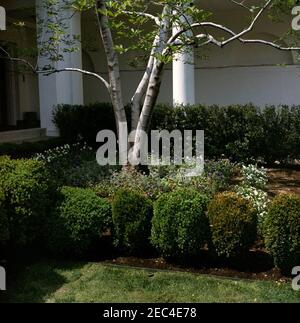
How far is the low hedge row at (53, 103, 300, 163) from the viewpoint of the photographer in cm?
1016

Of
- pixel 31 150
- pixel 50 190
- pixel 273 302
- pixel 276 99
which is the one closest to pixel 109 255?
pixel 50 190

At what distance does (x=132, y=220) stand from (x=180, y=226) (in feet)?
1.90

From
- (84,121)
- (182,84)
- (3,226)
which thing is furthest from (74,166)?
(3,226)

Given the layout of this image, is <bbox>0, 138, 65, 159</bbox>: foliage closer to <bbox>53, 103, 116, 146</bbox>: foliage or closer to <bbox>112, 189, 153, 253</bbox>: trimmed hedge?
<bbox>53, 103, 116, 146</bbox>: foliage

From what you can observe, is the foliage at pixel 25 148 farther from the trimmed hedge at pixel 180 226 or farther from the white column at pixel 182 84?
the trimmed hedge at pixel 180 226

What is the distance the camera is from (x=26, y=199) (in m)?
5.23

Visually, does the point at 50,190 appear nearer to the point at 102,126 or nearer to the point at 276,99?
the point at 102,126

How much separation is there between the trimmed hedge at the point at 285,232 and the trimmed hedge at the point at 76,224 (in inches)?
72.6

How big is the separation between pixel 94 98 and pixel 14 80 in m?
2.98

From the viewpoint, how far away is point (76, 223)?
212 inches

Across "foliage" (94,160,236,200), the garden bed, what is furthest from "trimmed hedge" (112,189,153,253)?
the garden bed

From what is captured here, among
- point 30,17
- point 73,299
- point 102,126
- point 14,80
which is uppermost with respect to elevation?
point 30,17

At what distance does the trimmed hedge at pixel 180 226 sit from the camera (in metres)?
5.11

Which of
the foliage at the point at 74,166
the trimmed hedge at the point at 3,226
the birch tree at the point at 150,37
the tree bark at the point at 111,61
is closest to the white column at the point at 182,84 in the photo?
the foliage at the point at 74,166
